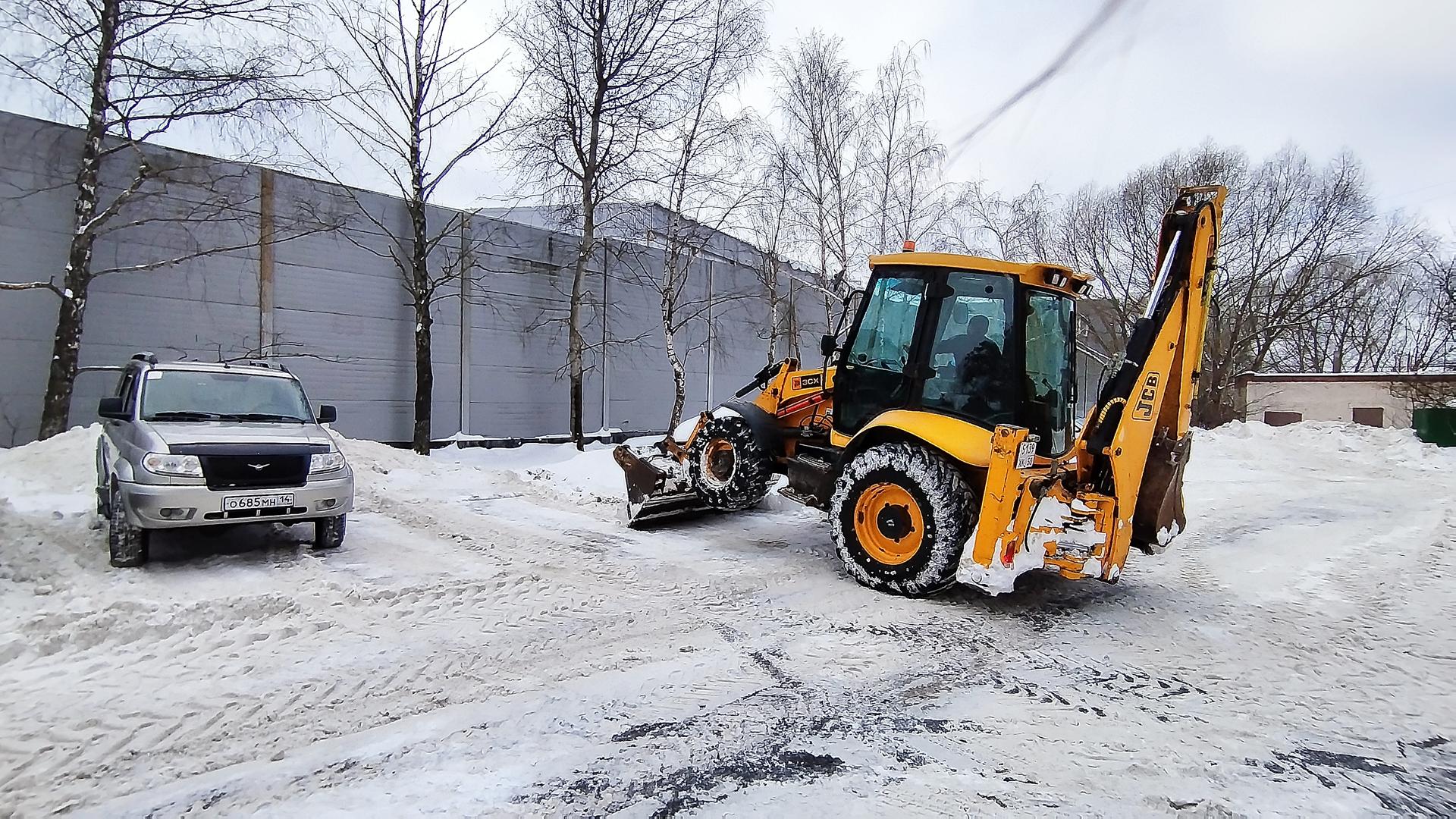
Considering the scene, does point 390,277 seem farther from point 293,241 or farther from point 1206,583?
point 1206,583

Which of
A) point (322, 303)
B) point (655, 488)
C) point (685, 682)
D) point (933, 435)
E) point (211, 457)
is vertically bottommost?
point (685, 682)

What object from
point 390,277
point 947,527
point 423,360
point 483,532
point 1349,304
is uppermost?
point 1349,304

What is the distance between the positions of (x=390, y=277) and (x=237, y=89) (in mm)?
4227

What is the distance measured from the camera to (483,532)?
7.83 m

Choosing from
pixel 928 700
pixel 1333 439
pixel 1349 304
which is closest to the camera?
pixel 928 700

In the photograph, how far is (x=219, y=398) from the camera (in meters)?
7.10

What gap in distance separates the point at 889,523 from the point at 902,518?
119 millimetres

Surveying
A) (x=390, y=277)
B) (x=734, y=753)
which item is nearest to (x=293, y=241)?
(x=390, y=277)

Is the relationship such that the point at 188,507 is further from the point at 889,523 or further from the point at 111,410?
the point at 889,523

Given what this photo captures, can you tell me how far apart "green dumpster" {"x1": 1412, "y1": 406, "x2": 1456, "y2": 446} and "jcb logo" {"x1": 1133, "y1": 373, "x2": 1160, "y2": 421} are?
19.8 meters

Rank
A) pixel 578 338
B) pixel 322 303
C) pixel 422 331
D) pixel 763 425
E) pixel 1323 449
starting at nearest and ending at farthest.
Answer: pixel 763 425
pixel 422 331
pixel 322 303
pixel 578 338
pixel 1323 449

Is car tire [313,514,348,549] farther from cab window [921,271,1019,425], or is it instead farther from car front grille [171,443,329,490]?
cab window [921,271,1019,425]

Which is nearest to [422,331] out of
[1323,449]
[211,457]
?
[211,457]

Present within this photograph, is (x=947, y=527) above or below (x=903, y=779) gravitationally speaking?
above
